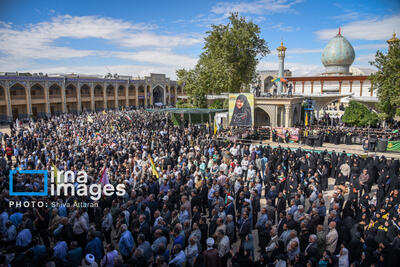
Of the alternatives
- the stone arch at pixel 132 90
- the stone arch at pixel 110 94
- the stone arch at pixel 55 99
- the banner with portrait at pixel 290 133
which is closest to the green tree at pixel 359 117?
the banner with portrait at pixel 290 133

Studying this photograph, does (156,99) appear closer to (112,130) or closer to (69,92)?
(69,92)

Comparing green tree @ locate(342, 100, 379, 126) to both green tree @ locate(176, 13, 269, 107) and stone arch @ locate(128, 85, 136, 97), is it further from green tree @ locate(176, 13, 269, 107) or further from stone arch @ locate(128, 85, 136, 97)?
stone arch @ locate(128, 85, 136, 97)

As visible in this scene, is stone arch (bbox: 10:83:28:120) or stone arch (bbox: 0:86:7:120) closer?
stone arch (bbox: 0:86:7:120)

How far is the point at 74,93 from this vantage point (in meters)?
45.4

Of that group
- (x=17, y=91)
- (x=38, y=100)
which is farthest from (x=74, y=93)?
(x=17, y=91)

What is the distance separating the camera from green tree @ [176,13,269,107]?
94.5 feet

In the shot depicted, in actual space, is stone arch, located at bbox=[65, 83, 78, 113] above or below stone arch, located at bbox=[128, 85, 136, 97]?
below

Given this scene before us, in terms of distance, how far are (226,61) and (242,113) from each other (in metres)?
11.8

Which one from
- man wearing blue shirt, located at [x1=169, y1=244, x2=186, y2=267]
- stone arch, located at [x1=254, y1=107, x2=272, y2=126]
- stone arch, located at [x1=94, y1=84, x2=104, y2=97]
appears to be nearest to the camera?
man wearing blue shirt, located at [x1=169, y1=244, x2=186, y2=267]

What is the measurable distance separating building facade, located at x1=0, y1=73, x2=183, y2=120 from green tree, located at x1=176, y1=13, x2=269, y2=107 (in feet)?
69.1

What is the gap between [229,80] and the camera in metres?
28.1

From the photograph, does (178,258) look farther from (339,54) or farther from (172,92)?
(172,92)

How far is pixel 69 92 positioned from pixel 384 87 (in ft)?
140

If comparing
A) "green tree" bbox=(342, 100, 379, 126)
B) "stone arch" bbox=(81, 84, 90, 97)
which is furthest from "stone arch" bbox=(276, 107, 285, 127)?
"stone arch" bbox=(81, 84, 90, 97)
